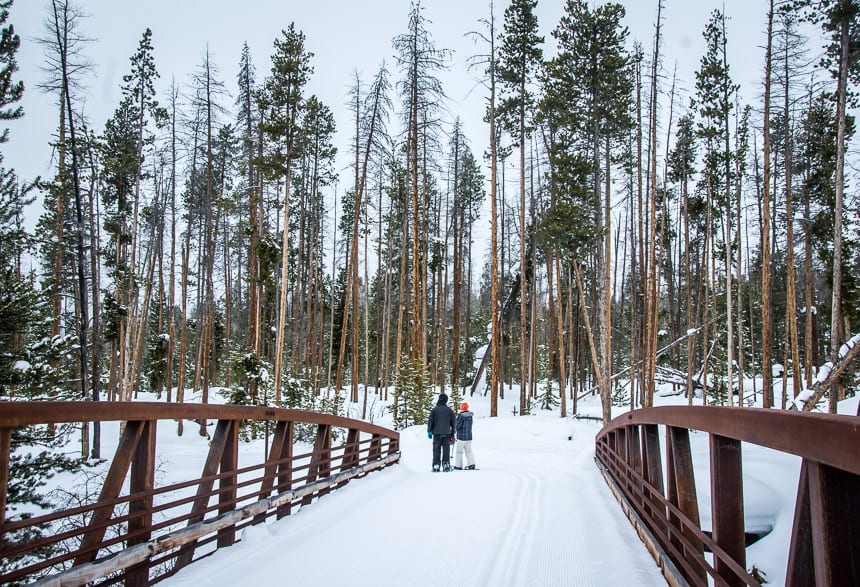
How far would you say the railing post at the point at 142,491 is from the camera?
11.4ft

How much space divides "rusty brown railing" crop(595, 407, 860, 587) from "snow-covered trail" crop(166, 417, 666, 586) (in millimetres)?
575

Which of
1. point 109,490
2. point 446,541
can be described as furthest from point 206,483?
point 446,541

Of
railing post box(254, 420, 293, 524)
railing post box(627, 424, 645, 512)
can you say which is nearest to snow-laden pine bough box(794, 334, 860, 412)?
railing post box(627, 424, 645, 512)

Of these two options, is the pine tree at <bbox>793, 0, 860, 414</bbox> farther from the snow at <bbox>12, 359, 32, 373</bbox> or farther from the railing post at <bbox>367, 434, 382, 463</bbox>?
the snow at <bbox>12, 359, 32, 373</bbox>

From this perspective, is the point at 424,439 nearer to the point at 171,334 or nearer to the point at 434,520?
the point at 434,520

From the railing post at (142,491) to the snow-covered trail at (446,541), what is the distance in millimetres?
339

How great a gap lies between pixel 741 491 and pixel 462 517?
12.8 feet

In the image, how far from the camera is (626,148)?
999 inches

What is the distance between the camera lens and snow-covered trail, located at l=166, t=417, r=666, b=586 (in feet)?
13.1

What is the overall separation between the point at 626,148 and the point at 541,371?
80.9 feet

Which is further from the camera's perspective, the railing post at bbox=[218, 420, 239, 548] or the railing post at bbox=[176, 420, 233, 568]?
the railing post at bbox=[218, 420, 239, 548]

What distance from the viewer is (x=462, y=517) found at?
5.98m

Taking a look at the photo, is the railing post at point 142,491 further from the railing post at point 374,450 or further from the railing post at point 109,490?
the railing post at point 374,450

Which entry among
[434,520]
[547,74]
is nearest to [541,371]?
[547,74]
